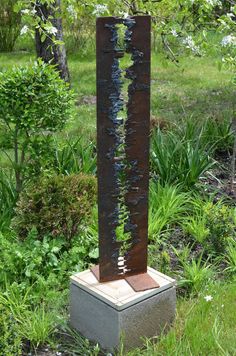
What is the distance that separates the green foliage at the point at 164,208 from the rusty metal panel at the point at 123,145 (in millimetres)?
978

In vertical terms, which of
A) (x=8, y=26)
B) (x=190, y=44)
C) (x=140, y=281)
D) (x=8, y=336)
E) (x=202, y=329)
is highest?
(x=8, y=26)

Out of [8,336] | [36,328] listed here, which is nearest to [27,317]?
[36,328]

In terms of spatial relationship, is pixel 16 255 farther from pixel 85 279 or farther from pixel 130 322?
pixel 130 322

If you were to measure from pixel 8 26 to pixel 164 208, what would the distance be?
1070 cm

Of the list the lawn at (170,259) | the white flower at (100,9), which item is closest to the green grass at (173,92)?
the lawn at (170,259)

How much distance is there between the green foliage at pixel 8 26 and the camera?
13.8m

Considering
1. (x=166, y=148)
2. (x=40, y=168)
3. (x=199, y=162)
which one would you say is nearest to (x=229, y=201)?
(x=199, y=162)

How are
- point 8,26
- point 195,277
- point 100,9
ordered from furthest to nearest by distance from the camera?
point 8,26 < point 100,9 < point 195,277

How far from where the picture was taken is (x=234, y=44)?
484cm

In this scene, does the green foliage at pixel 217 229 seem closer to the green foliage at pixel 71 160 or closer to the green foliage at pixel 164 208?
the green foliage at pixel 164 208

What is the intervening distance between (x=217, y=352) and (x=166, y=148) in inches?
105

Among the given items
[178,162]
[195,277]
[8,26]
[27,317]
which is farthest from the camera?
[8,26]

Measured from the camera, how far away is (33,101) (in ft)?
15.1

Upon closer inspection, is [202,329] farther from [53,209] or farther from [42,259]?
[53,209]
